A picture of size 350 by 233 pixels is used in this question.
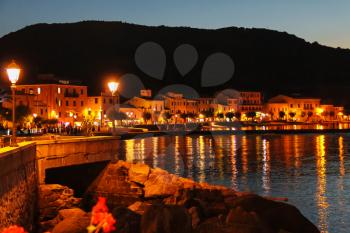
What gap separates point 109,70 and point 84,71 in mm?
9022

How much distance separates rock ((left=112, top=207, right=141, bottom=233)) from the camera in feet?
46.9

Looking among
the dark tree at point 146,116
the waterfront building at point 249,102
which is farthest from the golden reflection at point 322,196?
the waterfront building at point 249,102

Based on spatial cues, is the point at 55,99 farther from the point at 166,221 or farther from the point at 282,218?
the point at 166,221

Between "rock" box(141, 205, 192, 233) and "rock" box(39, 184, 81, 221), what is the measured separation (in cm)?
714

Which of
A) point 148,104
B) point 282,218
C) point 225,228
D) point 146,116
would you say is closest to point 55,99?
point 146,116

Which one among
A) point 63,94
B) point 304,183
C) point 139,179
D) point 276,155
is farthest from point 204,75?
point 139,179

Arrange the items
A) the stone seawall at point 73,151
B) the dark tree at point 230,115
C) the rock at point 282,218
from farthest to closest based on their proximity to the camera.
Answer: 1. the dark tree at point 230,115
2. the stone seawall at point 73,151
3. the rock at point 282,218

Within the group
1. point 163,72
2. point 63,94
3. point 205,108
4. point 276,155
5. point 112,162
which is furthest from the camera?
point 163,72

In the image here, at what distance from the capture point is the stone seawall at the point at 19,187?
1379 cm

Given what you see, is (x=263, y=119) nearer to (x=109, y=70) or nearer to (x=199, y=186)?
(x=109, y=70)

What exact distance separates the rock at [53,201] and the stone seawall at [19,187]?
45cm

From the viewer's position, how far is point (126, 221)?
1452 centimetres

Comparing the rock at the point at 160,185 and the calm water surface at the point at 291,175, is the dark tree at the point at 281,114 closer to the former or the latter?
the calm water surface at the point at 291,175

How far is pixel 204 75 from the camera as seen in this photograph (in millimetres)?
197375
